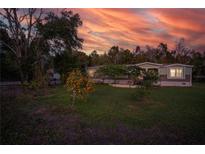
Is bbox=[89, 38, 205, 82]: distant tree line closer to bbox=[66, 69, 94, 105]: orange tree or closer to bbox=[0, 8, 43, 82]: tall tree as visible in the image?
bbox=[0, 8, 43, 82]: tall tree

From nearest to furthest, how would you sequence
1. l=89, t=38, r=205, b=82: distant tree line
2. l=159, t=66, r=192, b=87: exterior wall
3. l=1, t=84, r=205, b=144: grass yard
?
l=1, t=84, r=205, b=144: grass yard → l=159, t=66, r=192, b=87: exterior wall → l=89, t=38, r=205, b=82: distant tree line

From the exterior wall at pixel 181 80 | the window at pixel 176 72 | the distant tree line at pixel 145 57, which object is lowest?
the exterior wall at pixel 181 80

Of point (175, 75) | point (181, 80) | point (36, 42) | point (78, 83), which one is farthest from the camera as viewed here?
point (175, 75)

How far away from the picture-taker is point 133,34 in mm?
8242

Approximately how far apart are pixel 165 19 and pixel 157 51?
1486 centimetres

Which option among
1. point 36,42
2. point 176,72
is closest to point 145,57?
point 176,72

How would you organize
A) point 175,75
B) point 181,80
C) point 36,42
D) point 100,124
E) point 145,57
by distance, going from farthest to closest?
1. point 145,57
2. point 175,75
3. point 181,80
4. point 36,42
5. point 100,124

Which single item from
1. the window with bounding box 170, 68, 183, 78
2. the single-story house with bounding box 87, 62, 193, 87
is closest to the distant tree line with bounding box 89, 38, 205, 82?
the single-story house with bounding box 87, 62, 193, 87

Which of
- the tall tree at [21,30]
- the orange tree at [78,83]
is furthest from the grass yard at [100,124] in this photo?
the tall tree at [21,30]

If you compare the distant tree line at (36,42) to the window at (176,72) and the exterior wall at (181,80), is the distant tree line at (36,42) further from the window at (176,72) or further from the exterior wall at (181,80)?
the exterior wall at (181,80)

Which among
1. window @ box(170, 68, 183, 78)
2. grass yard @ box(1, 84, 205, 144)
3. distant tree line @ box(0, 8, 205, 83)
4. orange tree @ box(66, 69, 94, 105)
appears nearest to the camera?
grass yard @ box(1, 84, 205, 144)

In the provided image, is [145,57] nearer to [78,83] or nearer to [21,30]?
[21,30]
